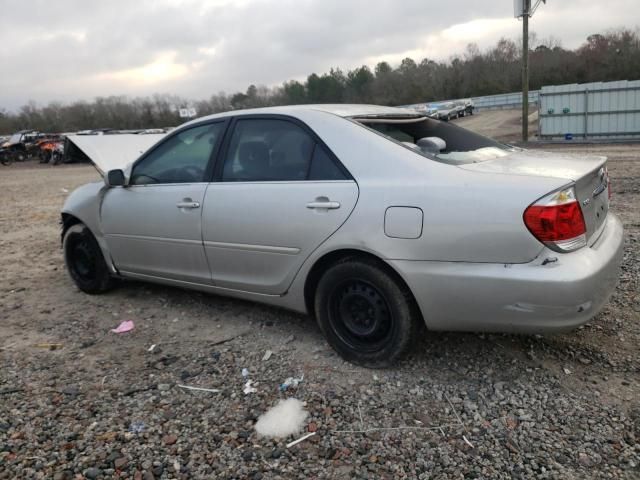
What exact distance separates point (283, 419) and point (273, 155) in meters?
1.66

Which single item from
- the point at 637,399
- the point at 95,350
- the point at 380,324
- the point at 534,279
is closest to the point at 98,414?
the point at 95,350

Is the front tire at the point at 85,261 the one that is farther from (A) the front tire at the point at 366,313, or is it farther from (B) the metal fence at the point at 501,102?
(B) the metal fence at the point at 501,102

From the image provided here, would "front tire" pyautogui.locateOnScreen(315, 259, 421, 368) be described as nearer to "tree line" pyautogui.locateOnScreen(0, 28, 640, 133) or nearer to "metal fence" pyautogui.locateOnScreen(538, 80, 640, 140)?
"metal fence" pyautogui.locateOnScreen(538, 80, 640, 140)

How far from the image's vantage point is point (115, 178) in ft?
13.5

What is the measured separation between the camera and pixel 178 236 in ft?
12.4

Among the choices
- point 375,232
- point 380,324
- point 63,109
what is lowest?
point 380,324

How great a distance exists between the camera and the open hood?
6040 millimetres

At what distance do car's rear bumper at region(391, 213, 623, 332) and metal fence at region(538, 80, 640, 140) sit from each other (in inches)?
660

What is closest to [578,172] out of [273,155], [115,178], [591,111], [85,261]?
[273,155]

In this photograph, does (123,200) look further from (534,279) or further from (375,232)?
(534,279)

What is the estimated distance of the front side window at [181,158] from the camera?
3744 millimetres

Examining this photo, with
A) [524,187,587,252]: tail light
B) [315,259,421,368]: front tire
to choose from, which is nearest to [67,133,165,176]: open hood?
[315,259,421,368]: front tire

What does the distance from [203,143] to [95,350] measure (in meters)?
1.66

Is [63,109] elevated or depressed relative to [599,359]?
elevated
